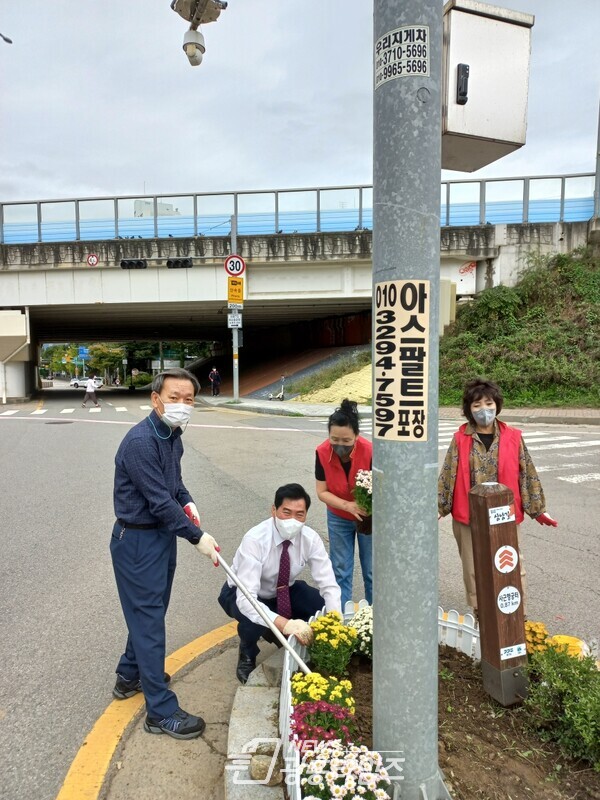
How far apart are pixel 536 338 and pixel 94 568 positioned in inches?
686

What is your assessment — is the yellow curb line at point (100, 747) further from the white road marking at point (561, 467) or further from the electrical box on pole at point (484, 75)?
the white road marking at point (561, 467)

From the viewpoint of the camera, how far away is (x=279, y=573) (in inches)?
136

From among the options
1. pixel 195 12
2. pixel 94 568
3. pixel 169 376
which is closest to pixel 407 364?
pixel 169 376

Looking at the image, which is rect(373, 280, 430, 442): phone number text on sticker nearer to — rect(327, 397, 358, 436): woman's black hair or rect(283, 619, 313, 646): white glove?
rect(283, 619, 313, 646): white glove

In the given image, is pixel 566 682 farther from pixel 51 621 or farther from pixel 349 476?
pixel 51 621

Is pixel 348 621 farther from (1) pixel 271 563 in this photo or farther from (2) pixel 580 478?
(2) pixel 580 478

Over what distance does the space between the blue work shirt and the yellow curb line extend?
1.07 meters

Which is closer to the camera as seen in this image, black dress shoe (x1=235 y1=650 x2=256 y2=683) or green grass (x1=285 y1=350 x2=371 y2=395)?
black dress shoe (x1=235 y1=650 x2=256 y2=683)

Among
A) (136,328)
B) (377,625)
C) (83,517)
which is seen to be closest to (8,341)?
(136,328)

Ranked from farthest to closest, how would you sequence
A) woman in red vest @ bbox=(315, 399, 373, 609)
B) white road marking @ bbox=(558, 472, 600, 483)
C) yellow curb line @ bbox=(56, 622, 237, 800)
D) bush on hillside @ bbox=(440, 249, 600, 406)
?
bush on hillside @ bbox=(440, 249, 600, 406), white road marking @ bbox=(558, 472, 600, 483), woman in red vest @ bbox=(315, 399, 373, 609), yellow curb line @ bbox=(56, 622, 237, 800)

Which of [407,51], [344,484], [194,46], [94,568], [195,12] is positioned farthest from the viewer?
[194,46]

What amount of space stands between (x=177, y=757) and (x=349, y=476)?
1.90 m

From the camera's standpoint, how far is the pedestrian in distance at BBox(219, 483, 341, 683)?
3322 millimetres

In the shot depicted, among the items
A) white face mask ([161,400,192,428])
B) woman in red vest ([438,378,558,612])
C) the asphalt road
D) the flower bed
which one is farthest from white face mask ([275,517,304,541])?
the asphalt road
